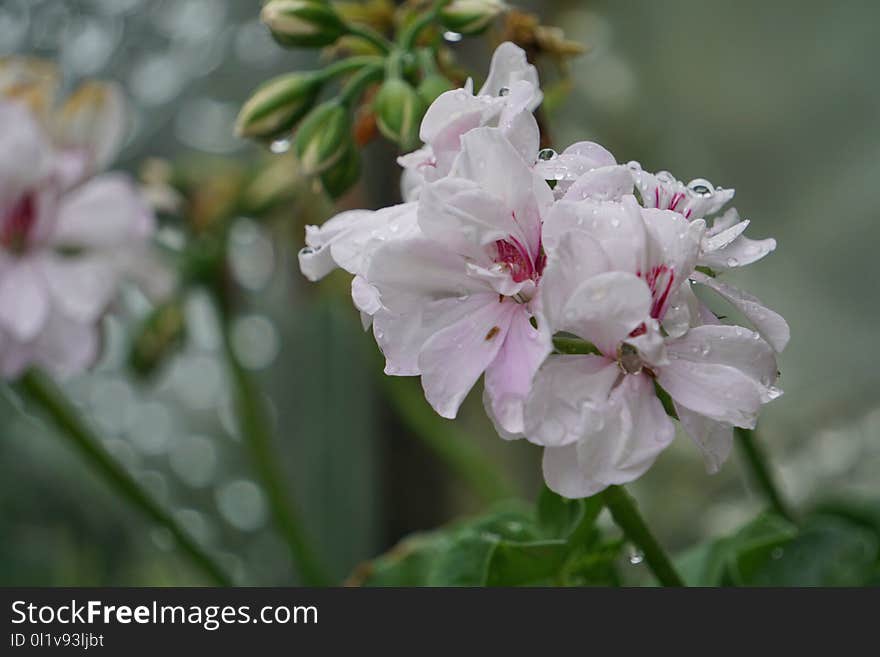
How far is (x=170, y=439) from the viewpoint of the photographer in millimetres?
942

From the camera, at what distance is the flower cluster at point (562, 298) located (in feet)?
0.80

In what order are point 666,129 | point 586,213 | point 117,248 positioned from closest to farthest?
point 586,213, point 117,248, point 666,129

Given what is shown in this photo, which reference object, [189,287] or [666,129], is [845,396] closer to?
[666,129]

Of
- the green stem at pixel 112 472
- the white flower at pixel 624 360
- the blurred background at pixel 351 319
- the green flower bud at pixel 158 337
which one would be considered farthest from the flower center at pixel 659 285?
the blurred background at pixel 351 319

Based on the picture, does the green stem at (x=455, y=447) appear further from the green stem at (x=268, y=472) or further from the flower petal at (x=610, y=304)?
the flower petal at (x=610, y=304)

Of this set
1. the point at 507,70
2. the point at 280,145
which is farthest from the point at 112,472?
the point at 507,70

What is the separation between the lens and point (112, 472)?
491 millimetres

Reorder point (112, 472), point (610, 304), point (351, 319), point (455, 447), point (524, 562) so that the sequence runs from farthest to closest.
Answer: point (351, 319)
point (455, 447)
point (112, 472)
point (524, 562)
point (610, 304)

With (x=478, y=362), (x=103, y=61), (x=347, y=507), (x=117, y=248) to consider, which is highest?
(x=478, y=362)

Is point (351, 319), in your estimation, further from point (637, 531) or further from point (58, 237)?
point (637, 531)

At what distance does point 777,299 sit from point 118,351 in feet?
1.88

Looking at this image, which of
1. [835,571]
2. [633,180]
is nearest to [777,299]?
[835,571]

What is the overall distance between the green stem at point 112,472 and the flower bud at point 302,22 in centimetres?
23

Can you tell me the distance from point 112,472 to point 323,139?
22cm
